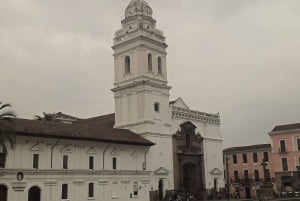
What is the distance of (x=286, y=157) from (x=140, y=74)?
31.0 metres

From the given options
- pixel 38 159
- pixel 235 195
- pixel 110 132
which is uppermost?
pixel 110 132

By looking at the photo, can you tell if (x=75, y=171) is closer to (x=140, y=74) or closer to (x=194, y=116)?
(x=140, y=74)

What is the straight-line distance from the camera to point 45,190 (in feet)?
130

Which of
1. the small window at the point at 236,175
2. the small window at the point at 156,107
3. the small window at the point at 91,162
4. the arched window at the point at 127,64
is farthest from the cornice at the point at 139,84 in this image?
the small window at the point at 236,175

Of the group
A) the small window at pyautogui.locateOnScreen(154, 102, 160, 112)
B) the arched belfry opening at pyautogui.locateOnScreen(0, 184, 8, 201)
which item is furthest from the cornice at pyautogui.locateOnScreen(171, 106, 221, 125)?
the arched belfry opening at pyautogui.locateOnScreen(0, 184, 8, 201)

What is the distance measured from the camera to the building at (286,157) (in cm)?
6906

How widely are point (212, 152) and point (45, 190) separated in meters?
28.9

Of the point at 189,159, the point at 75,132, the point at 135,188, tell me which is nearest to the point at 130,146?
the point at 135,188

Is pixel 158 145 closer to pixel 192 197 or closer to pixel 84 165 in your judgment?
pixel 192 197

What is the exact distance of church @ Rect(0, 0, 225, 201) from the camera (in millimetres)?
39375

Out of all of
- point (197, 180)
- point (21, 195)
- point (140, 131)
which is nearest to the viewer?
point (21, 195)

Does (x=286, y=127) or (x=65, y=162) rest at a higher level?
(x=286, y=127)

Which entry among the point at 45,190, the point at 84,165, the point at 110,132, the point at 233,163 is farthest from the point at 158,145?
the point at 233,163

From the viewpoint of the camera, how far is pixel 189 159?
2251 inches
